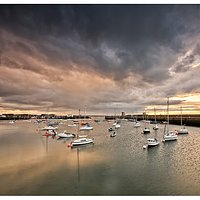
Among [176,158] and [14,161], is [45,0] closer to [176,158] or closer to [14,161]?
[14,161]

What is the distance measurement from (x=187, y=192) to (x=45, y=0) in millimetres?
5914

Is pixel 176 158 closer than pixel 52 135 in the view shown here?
Yes

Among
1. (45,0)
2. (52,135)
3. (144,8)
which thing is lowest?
(52,135)

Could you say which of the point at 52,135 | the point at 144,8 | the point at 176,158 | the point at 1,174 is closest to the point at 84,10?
the point at 144,8

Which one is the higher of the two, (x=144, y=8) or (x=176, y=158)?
(x=144, y=8)

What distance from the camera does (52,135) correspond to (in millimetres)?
23969

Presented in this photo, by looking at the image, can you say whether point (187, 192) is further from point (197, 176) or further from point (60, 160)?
point (60, 160)

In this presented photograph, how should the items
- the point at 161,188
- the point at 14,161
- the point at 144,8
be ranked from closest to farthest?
1. the point at 144,8
2. the point at 161,188
3. the point at 14,161

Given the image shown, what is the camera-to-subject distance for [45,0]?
367 cm
